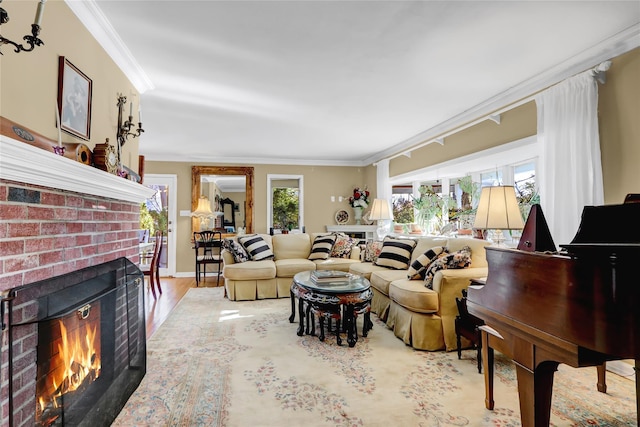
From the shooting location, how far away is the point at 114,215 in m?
2.23

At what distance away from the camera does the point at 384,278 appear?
11.5 feet

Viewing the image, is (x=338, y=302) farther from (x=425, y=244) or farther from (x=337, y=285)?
(x=425, y=244)

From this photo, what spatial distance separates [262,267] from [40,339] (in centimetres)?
307

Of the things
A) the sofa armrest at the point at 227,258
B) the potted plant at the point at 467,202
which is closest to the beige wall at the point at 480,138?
the potted plant at the point at 467,202

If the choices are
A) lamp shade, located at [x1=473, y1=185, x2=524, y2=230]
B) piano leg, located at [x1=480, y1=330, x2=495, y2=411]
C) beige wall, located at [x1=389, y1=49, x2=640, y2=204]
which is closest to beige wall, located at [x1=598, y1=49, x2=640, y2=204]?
beige wall, located at [x1=389, y1=49, x2=640, y2=204]

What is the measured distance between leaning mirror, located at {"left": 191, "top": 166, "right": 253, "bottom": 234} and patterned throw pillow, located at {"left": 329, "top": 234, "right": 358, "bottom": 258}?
2.21m

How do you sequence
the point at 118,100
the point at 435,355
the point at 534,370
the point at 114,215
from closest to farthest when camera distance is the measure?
the point at 534,370 → the point at 114,215 → the point at 118,100 → the point at 435,355

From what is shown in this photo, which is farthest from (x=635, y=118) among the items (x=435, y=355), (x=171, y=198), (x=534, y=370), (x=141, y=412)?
(x=171, y=198)

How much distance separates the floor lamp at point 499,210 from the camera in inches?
89.3

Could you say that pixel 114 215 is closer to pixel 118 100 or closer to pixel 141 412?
pixel 118 100

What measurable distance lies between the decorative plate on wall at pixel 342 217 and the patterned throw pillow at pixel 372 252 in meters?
2.35

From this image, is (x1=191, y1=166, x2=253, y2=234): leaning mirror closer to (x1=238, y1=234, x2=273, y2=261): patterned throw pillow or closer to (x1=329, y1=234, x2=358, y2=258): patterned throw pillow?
(x1=238, y1=234, x2=273, y2=261): patterned throw pillow

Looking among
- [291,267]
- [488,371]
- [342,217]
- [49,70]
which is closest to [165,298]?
[291,267]

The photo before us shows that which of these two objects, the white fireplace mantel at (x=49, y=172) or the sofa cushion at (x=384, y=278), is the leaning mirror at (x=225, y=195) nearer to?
the sofa cushion at (x=384, y=278)
